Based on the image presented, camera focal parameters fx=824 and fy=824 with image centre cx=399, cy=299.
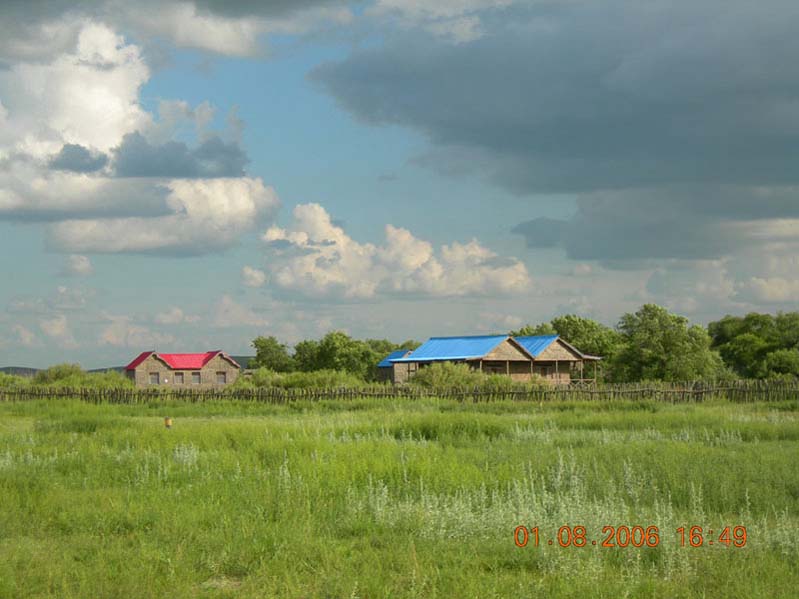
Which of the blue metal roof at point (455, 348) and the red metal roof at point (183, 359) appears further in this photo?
the red metal roof at point (183, 359)

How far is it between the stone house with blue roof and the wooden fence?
1715 cm

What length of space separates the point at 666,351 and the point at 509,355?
999 cm

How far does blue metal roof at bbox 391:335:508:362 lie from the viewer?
53594mm

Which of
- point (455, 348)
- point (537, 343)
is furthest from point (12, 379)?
point (537, 343)

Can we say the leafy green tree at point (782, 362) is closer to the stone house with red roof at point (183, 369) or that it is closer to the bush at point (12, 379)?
the stone house with red roof at point (183, 369)

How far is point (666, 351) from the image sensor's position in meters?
52.9

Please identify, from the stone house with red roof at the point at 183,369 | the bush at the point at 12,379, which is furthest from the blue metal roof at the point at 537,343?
the bush at the point at 12,379

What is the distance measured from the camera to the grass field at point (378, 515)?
718cm

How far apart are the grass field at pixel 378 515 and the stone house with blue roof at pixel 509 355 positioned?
36600mm

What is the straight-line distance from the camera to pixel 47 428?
2172 centimetres
